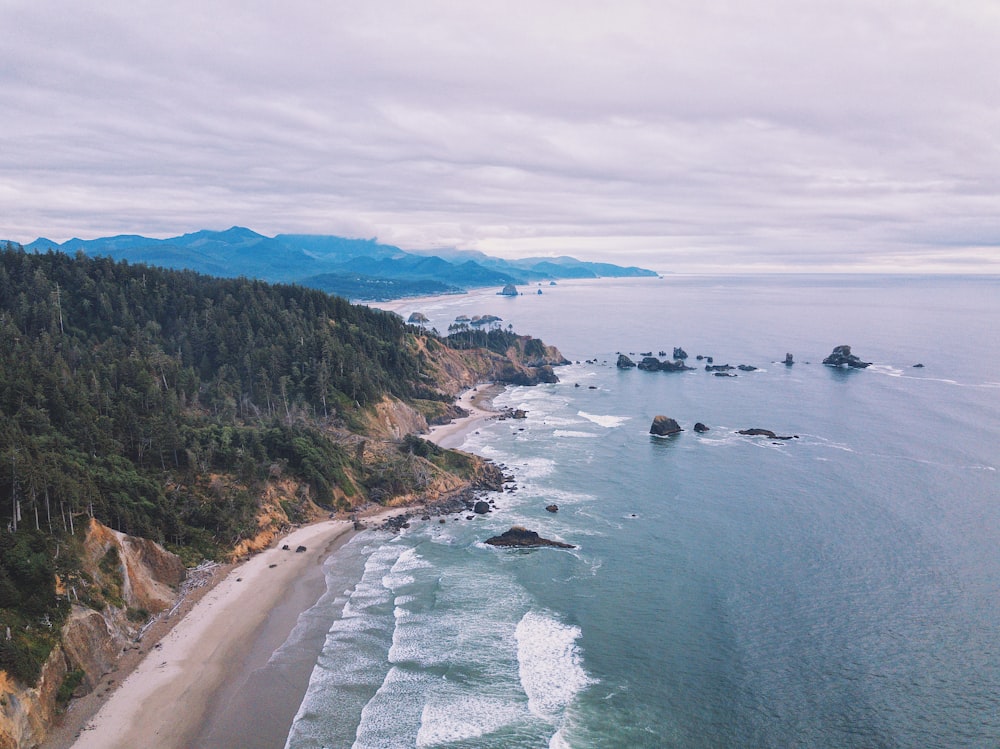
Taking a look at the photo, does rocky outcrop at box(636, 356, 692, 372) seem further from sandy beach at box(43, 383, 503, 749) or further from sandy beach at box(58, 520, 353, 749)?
sandy beach at box(43, 383, 503, 749)

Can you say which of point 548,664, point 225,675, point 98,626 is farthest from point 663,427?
point 98,626

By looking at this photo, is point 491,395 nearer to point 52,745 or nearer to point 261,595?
point 261,595

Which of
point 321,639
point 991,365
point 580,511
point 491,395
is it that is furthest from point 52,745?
point 991,365

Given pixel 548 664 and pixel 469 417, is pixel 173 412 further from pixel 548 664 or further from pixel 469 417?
pixel 469 417

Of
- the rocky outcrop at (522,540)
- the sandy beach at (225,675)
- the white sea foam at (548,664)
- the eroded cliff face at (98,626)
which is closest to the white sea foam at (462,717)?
the white sea foam at (548,664)

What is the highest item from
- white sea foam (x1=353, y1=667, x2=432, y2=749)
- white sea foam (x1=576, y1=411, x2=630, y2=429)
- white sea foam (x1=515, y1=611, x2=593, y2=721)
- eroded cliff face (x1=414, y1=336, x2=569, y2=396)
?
eroded cliff face (x1=414, y1=336, x2=569, y2=396)

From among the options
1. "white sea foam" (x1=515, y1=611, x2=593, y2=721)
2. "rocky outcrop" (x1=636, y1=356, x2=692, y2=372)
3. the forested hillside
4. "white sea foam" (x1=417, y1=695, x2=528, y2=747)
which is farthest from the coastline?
"rocky outcrop" (x1=636, y1=356, x2=692, y2=372)

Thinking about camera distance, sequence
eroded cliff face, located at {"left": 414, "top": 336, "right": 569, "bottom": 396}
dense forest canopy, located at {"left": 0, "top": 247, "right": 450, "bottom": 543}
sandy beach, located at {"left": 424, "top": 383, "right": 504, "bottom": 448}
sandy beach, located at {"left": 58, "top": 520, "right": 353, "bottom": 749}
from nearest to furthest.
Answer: sandy beach, located at {"left": 58, "top": 520, "right": 353, "bottom": 749} < dense forest canopy, located at {"left": 0, "top": 247, "right": 450, "bottom": 543} < sandy beach, located at {"left": 424, "top": 383, "right": 504, "bottom": 448} < eroded cliff face, located at {"left": 414, "top": 336, "right": 569, "bottom": 396}
